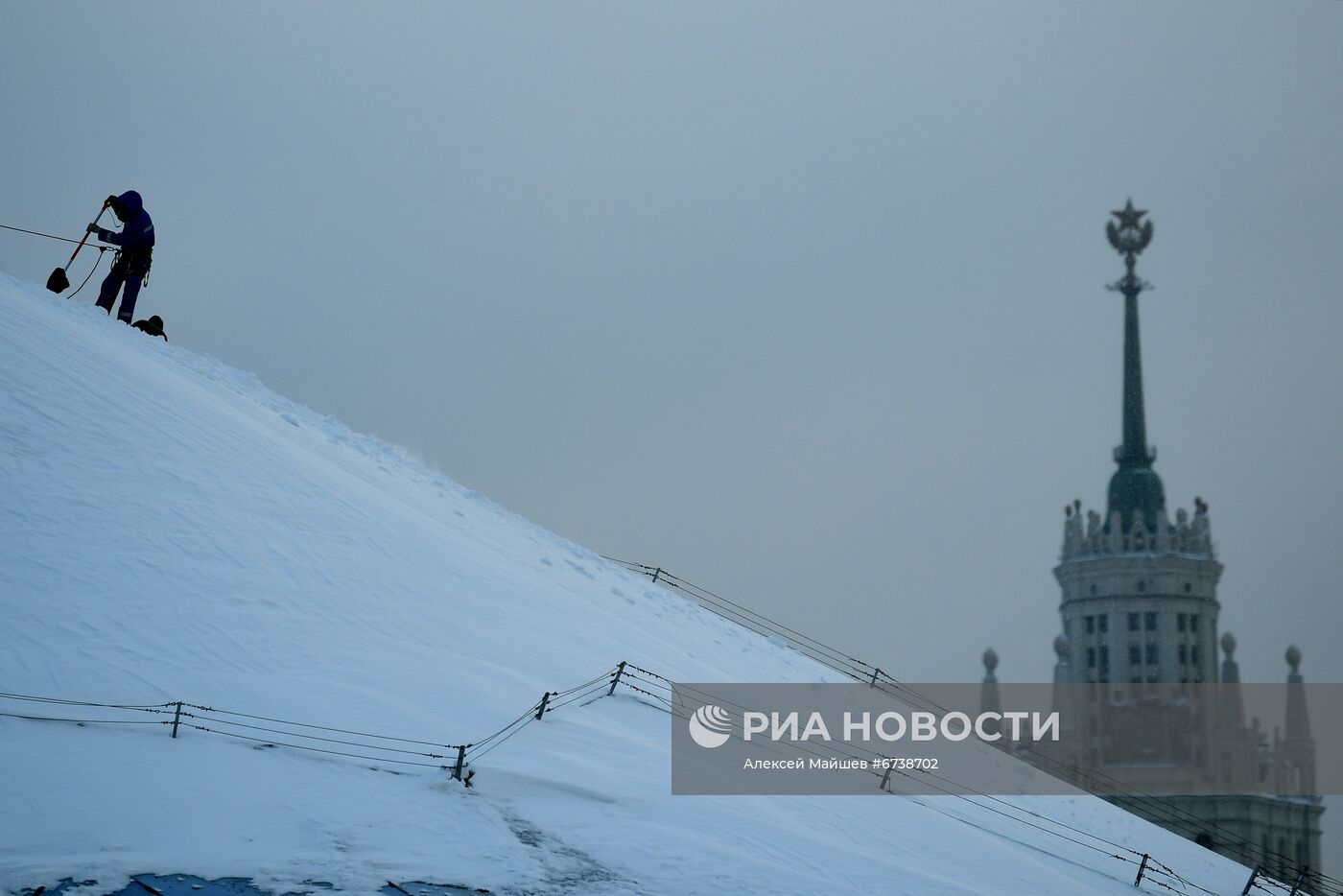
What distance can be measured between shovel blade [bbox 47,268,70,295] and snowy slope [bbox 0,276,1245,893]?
3.26m

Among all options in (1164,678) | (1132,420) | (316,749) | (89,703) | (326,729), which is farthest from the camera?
(1132,420)

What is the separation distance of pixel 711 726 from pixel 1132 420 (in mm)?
140852

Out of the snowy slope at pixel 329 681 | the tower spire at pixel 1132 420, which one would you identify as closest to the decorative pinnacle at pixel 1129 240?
the tower spire at pixel 1132 420

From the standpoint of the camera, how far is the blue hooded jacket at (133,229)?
29.5 metres

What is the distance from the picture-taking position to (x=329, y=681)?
17.6m

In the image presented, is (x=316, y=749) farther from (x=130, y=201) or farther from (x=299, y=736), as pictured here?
(x=130, y=201)

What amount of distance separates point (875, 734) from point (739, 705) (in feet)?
12.6

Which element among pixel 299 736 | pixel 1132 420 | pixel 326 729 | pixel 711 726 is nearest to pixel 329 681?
pixel 326 729

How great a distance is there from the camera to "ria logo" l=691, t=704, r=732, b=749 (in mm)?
19703

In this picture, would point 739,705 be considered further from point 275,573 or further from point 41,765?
point 41,765

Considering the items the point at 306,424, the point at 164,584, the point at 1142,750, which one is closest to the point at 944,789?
the point at 164,584

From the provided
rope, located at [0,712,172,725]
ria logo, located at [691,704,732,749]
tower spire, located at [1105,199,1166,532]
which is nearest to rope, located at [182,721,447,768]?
rope, located at [0,712,172,725]

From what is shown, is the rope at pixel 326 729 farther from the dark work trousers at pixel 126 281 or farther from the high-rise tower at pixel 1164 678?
the high-rise tower at pixel 1164 678

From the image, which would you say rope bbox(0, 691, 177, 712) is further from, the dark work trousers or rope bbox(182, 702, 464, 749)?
the dark work trousers
